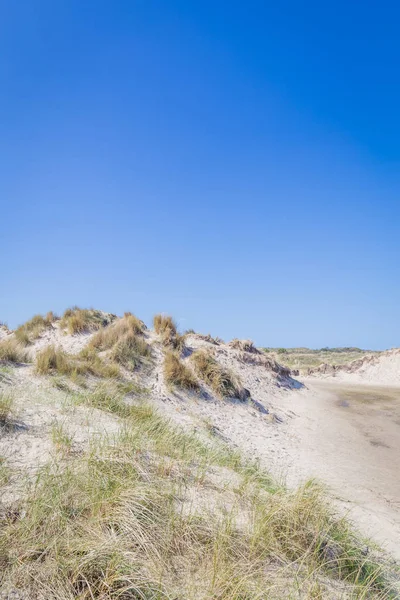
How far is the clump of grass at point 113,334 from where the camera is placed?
487 inches

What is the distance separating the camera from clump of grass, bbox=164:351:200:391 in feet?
36.0

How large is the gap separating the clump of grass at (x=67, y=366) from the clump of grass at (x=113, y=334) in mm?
1728

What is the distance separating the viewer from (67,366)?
9055 mm

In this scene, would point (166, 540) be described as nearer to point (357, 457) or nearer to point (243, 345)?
point (357, 457)

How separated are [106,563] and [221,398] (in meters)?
8.87

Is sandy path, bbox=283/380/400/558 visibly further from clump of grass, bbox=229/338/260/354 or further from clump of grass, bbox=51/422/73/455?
clump of grass, bbox=229/338/260/354

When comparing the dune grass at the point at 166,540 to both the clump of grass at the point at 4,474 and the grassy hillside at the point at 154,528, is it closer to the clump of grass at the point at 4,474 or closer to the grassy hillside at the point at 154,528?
the grassy hillside at the point at 154,528

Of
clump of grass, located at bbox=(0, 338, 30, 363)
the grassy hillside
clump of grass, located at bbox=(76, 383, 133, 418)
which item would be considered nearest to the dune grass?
the grassy hillside

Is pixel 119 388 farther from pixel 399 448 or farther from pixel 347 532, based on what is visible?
pixel 399 448

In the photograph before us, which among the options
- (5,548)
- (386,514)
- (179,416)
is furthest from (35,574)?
(179,416)

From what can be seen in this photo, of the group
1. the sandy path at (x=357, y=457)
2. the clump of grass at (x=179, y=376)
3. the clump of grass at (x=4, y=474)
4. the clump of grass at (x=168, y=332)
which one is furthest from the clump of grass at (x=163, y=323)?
the clump of grass at (x=4, y=474)

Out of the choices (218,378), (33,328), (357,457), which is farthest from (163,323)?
(357,457)

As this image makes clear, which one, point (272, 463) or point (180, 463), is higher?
point (180, 463)

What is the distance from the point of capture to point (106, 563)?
2.56m
